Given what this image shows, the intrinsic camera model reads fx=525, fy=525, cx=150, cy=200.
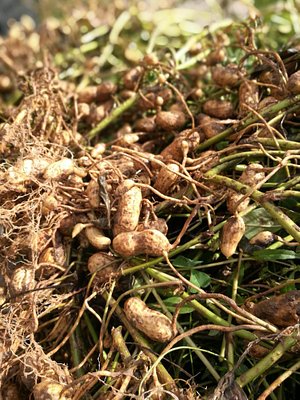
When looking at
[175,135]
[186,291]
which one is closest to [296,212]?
[186,291]

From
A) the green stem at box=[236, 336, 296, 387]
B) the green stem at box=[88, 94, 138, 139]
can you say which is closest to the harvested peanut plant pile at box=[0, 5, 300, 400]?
the green stem at box=[236, 336, 296, 387]

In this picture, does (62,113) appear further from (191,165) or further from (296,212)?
(296,212)

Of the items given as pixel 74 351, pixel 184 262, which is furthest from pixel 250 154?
pixel 74 351

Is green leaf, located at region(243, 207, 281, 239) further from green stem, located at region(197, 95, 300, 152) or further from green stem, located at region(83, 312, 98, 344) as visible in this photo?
green stem, located at region(83, 312, 98, 344)

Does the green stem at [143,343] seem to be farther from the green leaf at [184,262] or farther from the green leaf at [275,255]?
the green leaf at [275,255]

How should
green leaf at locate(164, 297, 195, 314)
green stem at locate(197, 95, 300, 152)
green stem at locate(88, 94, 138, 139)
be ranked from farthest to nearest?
1. green stem at locate(88, 94, 138, 139)
2. green stem at locate(197, 95, 300, 152)
3. green leaf at locate(164, 297, 195, 314)

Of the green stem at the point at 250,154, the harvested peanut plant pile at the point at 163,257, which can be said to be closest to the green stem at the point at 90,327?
the harvested peanut plant pile at the point at 163,257
